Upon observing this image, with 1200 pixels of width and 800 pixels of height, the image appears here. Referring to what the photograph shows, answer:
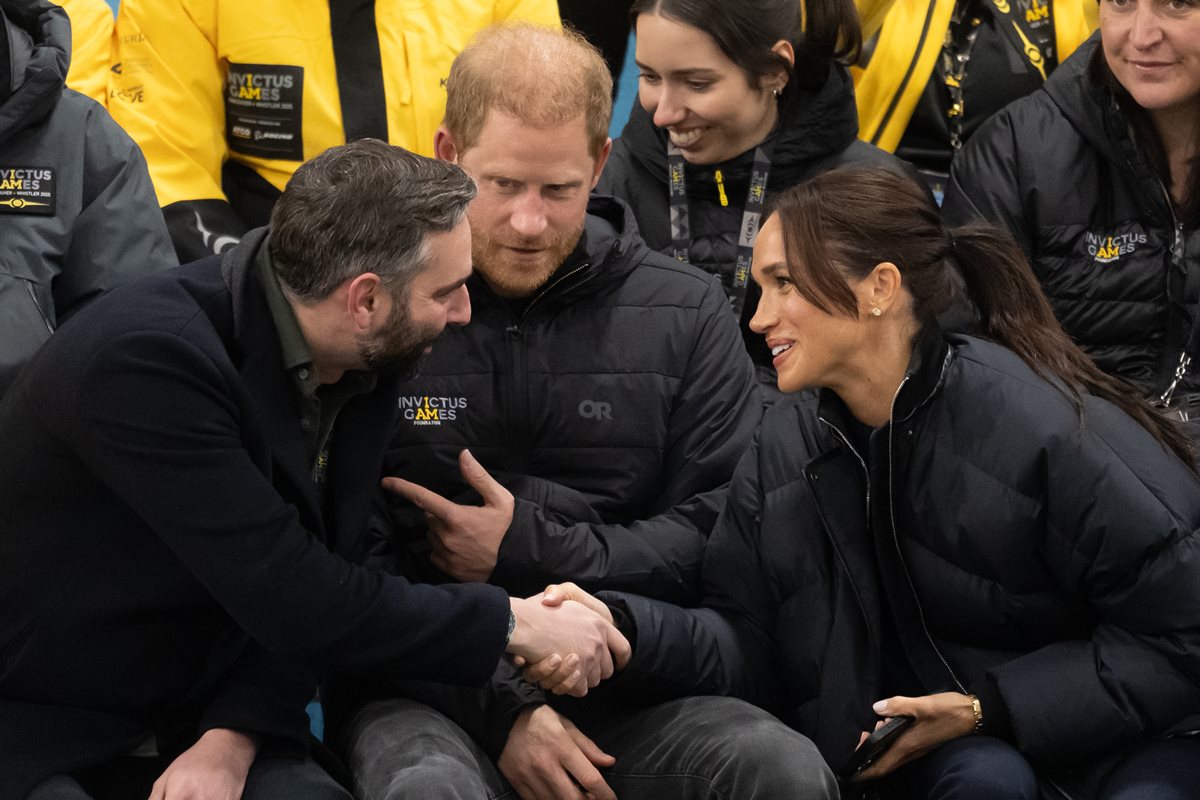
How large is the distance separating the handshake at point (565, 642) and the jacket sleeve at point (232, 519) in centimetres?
12

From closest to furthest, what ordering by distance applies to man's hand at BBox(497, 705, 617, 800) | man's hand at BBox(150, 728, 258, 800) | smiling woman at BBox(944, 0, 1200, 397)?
man's hand at BBox(150, 728, 258, 800), man's hand at BBox(497, 705, 617, 800), smiling woman at BBox(944, 0, 1200, 397)

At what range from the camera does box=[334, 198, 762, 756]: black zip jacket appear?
2732 mm

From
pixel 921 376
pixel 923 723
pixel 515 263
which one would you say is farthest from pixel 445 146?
pixel 923 723

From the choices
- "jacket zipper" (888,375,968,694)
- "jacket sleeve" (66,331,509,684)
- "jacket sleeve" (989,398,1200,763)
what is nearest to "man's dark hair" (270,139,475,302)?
"jacket sleeve" (66,331,509,684)

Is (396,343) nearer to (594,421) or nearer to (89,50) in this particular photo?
(594,421)

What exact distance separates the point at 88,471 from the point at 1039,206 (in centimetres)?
191

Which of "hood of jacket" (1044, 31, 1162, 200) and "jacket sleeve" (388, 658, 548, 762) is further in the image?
"hood of jacket" (1044, 31, 1162, 200)

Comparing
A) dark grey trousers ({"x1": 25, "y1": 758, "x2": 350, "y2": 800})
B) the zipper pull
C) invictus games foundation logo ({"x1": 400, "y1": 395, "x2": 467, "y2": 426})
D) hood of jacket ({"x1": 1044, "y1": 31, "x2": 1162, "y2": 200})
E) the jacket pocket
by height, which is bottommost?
dark grey trousers ({"x1": 25, "y1": 758, "x2": 350, "y2": 800})

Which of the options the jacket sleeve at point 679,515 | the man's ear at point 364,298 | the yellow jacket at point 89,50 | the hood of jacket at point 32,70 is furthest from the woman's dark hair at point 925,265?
the yellow jacket at point 89,50

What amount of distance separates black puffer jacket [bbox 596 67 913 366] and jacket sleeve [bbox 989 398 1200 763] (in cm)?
95

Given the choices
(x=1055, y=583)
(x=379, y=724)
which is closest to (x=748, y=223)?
(x=1055, y=583)

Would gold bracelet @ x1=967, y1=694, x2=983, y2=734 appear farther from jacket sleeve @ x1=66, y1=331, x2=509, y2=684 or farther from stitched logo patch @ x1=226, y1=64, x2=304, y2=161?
stitched logo patch @ x1=226, y1=64, x2=304, y2=161

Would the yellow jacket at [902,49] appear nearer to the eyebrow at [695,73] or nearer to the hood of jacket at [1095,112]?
the hood of jacket at [1095,112]

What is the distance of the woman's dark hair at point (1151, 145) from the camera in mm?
3180
